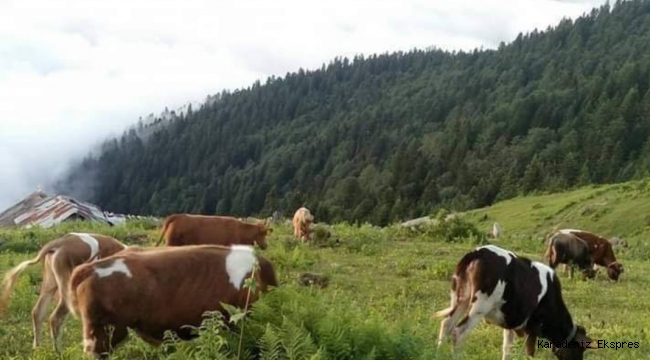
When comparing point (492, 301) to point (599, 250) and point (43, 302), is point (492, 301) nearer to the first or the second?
point (43, 302)

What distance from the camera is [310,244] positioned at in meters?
22.6

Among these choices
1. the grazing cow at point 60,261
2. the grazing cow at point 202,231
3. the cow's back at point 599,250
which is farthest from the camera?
the cow's back at point 599,250

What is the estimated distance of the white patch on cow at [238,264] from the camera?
8266 millimetres

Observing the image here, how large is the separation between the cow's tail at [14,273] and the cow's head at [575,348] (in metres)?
7.25

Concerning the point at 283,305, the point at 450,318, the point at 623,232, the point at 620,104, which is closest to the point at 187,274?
the point at 283,305

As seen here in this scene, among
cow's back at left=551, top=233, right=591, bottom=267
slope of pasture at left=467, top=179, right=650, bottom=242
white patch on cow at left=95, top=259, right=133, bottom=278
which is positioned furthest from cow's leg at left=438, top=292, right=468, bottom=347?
slope of pasture at left=467, top=179, right=650, bottom=242

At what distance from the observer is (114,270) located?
7.94 metres

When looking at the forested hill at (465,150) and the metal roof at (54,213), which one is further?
the forested hill at (465,150)

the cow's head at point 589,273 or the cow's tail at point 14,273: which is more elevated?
the cow's tail at point 14,273

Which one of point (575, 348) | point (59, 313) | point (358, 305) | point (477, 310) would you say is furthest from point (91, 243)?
point (575, 348)

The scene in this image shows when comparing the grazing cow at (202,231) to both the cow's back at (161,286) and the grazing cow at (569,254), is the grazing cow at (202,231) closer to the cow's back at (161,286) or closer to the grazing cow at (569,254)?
the cow's back at (161,286)

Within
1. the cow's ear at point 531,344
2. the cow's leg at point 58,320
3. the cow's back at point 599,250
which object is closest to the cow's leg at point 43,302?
the cow's leg at point 58,320

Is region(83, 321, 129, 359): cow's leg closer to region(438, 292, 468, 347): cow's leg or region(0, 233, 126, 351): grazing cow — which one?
region(0, 233, 126, 351): grazing cow

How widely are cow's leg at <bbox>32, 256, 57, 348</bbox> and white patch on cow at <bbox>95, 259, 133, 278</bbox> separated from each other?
10.9ft
